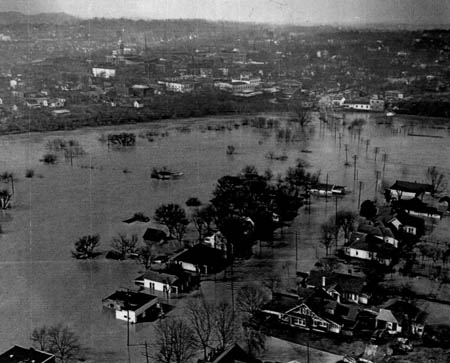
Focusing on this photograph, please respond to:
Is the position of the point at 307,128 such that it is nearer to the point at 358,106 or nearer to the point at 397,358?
the point at 358,106

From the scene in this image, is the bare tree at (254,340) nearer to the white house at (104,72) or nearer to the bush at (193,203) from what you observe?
the bush at (193,203)

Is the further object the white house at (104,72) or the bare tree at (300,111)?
the white house at (104,72)

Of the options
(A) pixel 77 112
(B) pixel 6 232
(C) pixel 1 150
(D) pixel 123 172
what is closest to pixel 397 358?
(B) pixel 6 232

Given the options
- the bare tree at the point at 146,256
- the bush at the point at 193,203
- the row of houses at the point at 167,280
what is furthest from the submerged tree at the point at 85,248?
the bush at the point at 193,203

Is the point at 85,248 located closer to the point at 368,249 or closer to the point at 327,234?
the point at 327,234

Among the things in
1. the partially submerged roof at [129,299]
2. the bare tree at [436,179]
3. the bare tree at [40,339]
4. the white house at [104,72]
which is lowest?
the bare tree at [40,339]

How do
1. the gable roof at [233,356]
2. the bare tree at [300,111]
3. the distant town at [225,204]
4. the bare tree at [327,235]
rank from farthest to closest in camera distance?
the bare tree at [300,111], the bare tree at [327,235], the distant town at [225,204], the gable roof at [233,356]
